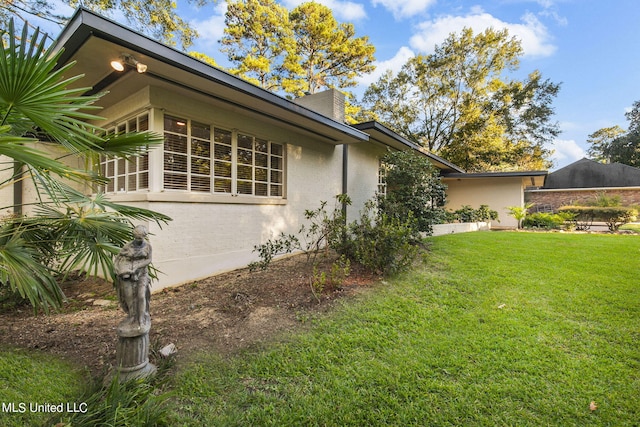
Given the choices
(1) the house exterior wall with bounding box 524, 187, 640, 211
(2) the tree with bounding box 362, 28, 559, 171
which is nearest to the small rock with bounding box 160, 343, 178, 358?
(2) the tree with bounding box 362, 28, 559, 171

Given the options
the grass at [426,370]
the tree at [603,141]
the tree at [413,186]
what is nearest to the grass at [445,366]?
the grass at [426,370]

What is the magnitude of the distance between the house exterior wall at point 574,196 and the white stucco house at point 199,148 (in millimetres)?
21411

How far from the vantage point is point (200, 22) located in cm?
991

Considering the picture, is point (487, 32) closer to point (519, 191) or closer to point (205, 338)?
point (519, 191)

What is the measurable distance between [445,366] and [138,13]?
11.6 metres

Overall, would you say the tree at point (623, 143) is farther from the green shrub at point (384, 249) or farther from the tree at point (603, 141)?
the green shrub at point (384, 249)

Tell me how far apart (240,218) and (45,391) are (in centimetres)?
374

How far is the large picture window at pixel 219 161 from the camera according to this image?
4.87 metres

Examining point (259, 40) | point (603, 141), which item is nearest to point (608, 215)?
point (259, 40)

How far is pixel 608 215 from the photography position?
12.1 metres

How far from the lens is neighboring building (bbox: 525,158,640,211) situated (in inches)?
771

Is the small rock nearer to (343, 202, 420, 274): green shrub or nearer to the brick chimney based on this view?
(343, 202, 420, 274): green shrub

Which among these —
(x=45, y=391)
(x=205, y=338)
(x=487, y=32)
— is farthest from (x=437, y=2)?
(x=45, y=391)

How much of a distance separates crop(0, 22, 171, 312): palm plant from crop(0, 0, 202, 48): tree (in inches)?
306
